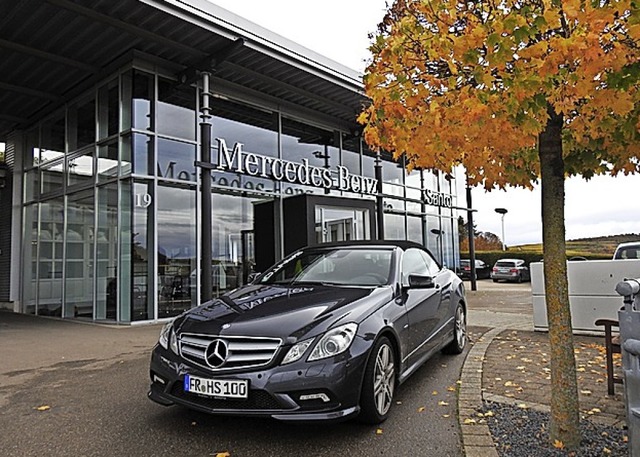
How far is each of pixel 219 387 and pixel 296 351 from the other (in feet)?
1.83

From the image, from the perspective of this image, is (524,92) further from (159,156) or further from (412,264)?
(159,156)

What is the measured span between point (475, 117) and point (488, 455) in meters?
2.09

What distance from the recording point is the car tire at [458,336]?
241 inches

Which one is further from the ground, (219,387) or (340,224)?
(340,224)

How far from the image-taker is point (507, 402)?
4102 millimetres

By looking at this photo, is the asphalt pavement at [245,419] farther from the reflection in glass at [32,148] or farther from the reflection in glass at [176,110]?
the reflection in glass at [32,148]

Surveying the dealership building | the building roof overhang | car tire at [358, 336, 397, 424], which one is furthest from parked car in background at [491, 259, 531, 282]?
car tire at [358, 336, 397, 424]

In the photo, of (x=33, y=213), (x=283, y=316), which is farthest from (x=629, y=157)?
(x=33, y=213)

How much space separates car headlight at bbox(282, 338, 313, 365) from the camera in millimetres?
3277

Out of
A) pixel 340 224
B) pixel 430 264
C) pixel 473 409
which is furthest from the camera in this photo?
pixel 340 224

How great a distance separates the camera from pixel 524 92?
2.68 m

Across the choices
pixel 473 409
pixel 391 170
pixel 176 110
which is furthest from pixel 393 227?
pixel 473 409

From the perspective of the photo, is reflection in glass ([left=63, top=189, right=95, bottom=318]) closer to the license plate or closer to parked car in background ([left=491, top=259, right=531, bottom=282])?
the license plate

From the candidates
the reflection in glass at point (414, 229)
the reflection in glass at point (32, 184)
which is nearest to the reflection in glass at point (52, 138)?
the reflection in glass at point (32, 184)
